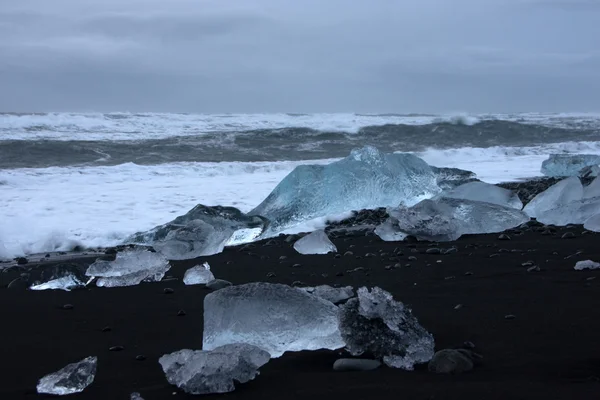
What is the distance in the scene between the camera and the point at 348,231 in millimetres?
5461

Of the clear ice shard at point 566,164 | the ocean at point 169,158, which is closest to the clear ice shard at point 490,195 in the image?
the ocean at point 169,158

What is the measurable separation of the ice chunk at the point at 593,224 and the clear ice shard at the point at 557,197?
2.59 ft

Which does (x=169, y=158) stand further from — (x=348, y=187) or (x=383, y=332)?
(x=383, y=332)

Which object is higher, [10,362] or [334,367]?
[334,367]

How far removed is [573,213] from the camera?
5242 millimetres

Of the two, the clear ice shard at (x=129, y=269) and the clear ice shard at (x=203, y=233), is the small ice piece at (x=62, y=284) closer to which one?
the clear ice shard at (x=129, y=269)

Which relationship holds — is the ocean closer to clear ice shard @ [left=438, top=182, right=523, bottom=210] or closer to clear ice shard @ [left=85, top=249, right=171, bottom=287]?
clear ice shard @ [left=85, top=249, right=171, bottom=287]

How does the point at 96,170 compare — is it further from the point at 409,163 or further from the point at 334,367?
the point at 334,367

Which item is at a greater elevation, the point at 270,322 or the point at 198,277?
the point at 270,322

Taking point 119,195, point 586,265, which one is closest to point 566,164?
point 119,195

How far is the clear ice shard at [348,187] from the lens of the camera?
6109mm

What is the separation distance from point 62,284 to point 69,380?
1.71 metres

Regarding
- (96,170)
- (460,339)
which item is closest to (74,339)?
(460,339)

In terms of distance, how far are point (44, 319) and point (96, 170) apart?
30.8ft
